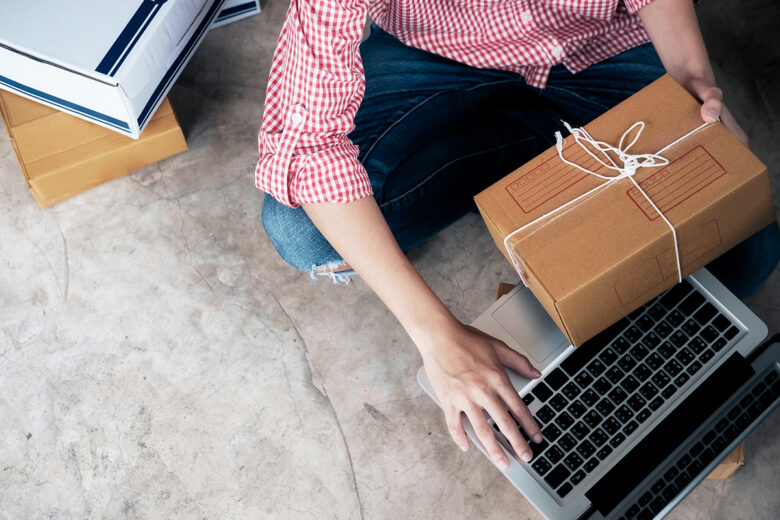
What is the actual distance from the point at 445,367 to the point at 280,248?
0.50 metres

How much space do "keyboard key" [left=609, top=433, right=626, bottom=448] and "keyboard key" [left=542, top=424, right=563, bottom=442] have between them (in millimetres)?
68

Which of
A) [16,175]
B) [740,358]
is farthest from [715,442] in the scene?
[16,175]

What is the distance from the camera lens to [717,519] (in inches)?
51.9

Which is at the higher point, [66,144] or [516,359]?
[516,359]

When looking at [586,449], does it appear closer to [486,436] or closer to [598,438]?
[598,438]

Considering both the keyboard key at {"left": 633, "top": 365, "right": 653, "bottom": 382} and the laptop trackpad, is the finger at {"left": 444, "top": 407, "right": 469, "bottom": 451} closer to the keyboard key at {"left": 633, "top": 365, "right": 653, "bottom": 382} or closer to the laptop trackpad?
the laptop trackpad

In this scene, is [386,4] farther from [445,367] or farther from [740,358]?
[740,358]

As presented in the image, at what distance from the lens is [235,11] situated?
1681 mm

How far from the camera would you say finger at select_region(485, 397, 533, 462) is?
854mm

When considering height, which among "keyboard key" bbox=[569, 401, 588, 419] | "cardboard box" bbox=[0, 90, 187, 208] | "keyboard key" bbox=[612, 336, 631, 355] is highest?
"keyboard key" bbox=[612, 336, 631, 355]

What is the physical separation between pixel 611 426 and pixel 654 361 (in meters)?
0.10

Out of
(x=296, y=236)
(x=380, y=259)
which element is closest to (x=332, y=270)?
(x=296, y=236)

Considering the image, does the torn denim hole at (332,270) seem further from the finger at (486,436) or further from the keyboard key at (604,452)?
the keyboard key at (604,452)

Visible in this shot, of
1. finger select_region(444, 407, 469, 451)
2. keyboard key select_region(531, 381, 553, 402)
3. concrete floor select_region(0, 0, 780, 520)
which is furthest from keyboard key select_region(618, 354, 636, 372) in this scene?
concrete floor select_region(0, 0, 780, 520)
